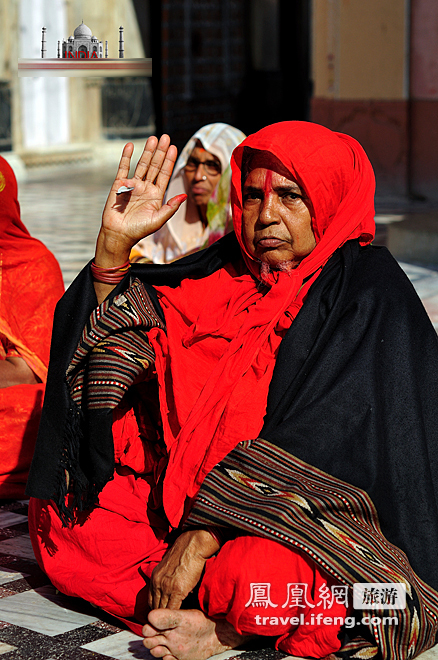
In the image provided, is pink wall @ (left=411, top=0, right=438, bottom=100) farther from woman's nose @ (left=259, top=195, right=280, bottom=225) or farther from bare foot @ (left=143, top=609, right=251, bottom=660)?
bare foot @ (left=143, top=609, right=251, bottom=660)

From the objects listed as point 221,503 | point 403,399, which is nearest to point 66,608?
point 221,503

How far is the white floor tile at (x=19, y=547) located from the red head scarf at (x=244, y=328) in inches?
27.4

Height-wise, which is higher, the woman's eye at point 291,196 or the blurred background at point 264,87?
the blurred background at point 264,87

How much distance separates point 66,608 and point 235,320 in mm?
798

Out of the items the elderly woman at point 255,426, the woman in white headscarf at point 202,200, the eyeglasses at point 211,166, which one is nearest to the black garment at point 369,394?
the elderly woman at point 255,426

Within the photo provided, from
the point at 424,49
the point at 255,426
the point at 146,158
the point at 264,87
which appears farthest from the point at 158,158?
the point at 264,87

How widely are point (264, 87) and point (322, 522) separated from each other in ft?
40.9

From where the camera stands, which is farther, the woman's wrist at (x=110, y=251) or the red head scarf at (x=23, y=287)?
the red head scarf at (x=23, y=287)

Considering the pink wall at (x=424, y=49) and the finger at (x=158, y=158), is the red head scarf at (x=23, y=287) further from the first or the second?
the pink wall at (x=424, y=49)

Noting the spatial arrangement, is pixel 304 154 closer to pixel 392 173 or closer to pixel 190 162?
pixel 190 162

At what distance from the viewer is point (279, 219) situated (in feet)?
7.13

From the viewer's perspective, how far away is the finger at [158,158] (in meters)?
2.26

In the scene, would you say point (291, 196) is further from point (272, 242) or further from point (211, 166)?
point (211, 166)

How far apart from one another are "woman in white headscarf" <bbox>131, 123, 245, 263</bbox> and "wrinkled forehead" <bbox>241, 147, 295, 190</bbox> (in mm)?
1669
